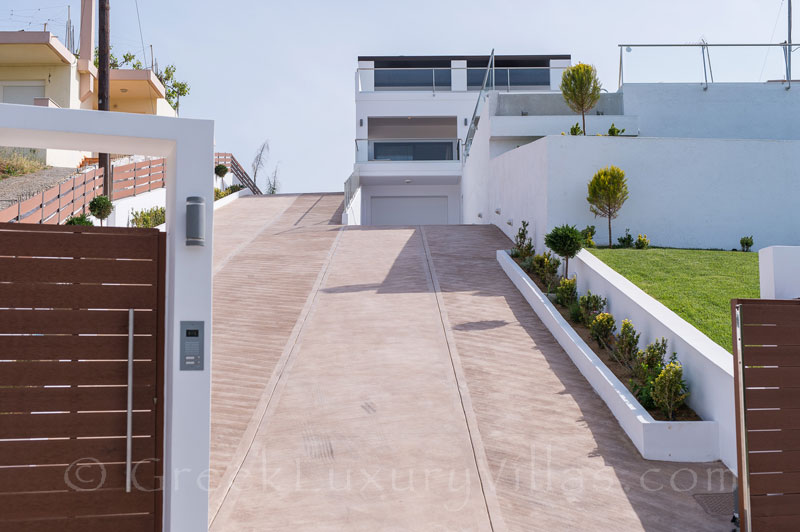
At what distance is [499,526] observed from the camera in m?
5.26

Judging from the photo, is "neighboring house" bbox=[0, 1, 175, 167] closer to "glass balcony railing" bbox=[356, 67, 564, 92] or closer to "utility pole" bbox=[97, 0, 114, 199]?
"utility pole" bbox=[97, 0, 114, 199]

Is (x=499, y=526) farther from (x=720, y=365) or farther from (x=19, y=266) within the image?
(x=19, y=266)

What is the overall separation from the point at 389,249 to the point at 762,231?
24.8 feet

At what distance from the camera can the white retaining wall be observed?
21.6ft

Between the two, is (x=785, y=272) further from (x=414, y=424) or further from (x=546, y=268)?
(x=546, y=268)

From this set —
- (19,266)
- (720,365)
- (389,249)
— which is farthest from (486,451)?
(389,249)

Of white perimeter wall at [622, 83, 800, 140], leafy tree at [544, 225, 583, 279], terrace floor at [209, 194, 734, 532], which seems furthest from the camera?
white perimeter wall at [622, 83, 800, 140]

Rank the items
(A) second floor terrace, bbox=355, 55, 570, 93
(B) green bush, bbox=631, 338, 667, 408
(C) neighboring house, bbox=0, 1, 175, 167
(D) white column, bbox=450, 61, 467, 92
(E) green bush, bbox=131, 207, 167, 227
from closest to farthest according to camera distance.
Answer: (B) green bush, bbox=631, 338, 667, 408 → (E) green bush, bbox=131, 207, 167, 227 → (C) neighboring house, bbox=0, 1, 175, 167 → (A) second floor terrace, bbox=355, 55, 570, 93 → (D) white column, bbox=450, 61, 467, 92

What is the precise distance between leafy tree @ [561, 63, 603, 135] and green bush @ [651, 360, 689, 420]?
32.3 feet

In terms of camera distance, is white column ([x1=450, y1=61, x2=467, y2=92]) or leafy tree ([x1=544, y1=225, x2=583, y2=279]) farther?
white column ([x1=450, y1=61, x2=467, y2=92])

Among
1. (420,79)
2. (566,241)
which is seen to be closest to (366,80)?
(420,79)

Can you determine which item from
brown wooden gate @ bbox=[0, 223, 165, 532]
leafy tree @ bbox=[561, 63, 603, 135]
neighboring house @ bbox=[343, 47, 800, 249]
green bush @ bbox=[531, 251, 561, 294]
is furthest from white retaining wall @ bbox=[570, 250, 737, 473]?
leafy tree @ bbox=[561, 63, 603, 135]

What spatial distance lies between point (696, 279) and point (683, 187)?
13.2 ft

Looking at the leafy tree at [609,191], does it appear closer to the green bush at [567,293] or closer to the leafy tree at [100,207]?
the green bush at [567,293]
